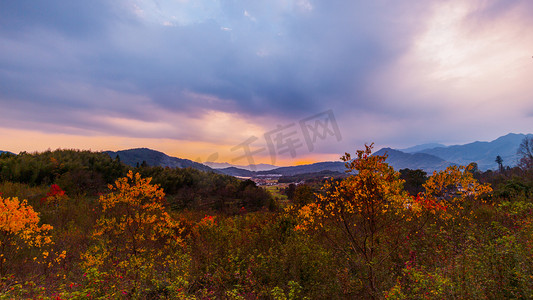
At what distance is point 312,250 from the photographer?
21.1ft

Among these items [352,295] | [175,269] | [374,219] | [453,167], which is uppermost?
[453,167]

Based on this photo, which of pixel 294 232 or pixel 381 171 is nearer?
pixel 381 171

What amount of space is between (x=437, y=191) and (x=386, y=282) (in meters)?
2.99

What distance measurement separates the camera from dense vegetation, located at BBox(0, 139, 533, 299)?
13.6 ft

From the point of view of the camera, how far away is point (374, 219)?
4367 mm

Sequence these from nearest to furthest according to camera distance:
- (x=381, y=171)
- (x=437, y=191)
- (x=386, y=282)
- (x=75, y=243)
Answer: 1. (x=381, y=171)
2. (x=386, y=282)
3. (x=437, y=191)
4. (x=75, y=243)

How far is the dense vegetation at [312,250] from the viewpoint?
4.16 metres

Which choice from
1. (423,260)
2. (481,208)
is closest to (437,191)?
(423,260)

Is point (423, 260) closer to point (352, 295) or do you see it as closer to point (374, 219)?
point (352, 295)

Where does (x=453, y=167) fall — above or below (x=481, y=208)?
above

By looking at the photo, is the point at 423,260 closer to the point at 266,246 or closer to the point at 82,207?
the point at 266,246

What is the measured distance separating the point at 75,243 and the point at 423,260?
12.5 meters

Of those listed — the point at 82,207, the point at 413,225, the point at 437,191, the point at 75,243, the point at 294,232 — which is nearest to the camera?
the point at 437,191

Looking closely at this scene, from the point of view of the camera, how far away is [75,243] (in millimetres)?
9078
